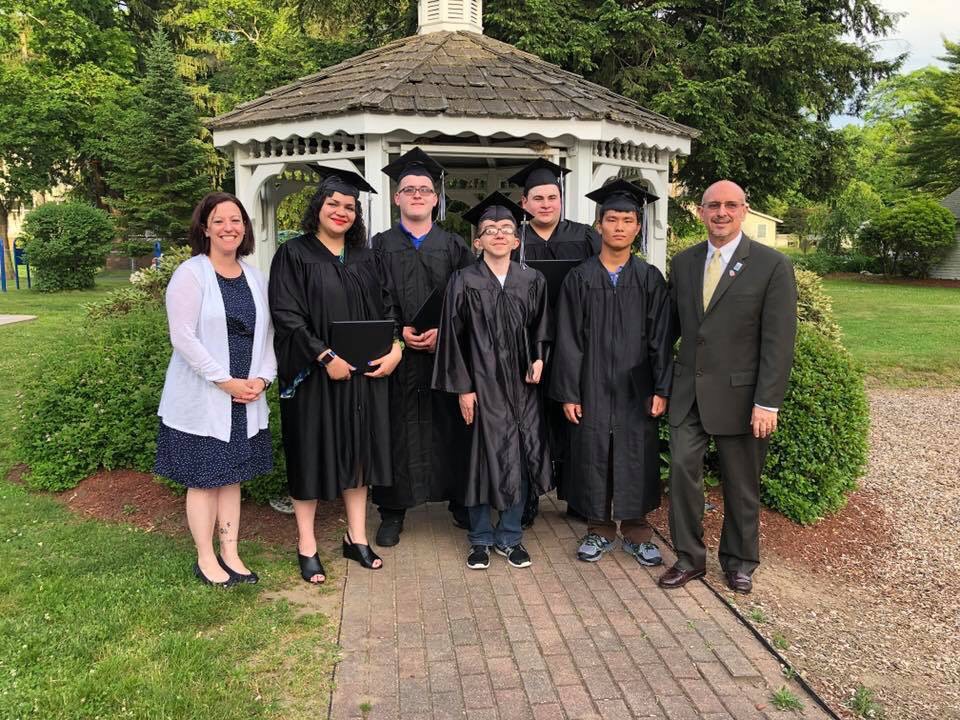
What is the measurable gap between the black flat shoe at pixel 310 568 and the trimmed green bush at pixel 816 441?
294 centimetres

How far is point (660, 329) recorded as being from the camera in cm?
409

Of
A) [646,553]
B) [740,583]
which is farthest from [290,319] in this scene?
[740,583]

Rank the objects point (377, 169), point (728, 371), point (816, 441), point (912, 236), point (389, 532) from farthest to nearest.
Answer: point (912, 236), point (377, 169), point (816, 441), point (389, 532), point (728, 371)

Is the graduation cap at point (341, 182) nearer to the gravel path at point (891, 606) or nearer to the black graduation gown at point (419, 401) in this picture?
the black graduation gown at point (419, 401)

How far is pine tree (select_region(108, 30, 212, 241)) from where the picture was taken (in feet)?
75.7

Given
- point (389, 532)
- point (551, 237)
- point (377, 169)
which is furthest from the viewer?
point (377, 169)

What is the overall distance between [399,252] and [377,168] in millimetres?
2799

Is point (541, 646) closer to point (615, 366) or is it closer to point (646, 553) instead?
point (646, 553)

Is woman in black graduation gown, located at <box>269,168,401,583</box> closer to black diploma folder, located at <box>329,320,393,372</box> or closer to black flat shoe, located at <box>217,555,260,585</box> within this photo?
black diploma folder, located at <box>329,320,393,372</box>

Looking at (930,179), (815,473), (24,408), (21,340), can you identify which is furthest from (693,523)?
(930,179)

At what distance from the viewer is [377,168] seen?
6.90 meters

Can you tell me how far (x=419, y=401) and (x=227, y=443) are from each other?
1147 millimetres

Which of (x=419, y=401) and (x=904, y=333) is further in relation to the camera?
(x=904, y=333)

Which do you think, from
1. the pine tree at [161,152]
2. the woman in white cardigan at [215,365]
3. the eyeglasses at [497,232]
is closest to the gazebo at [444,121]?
the eyeglasses at [497,232]
